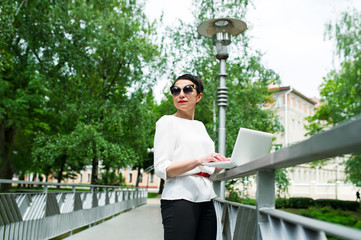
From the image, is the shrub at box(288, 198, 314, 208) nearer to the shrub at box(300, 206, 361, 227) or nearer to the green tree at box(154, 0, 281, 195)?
the shrub at box(300, 206, 361, 227)

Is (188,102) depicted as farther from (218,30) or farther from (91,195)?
(91,195)

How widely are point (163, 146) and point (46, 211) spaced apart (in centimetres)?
556

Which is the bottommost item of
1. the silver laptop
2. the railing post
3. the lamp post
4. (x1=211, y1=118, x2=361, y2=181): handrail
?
the railing post

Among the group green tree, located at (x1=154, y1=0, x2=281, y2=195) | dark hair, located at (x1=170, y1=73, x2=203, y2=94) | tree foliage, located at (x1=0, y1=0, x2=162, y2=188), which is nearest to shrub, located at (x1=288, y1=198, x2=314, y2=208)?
tree foliage, located at (x1=0, y1=0, x2=162, y2=188)

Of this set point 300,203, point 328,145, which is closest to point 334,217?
point 300,203

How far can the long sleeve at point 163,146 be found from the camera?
236cm

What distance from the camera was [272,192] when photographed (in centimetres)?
183

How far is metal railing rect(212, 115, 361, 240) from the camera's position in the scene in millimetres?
Result: 843

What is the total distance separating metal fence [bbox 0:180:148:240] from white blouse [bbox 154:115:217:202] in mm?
3383

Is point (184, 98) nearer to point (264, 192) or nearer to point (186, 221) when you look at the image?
point (186, 221)

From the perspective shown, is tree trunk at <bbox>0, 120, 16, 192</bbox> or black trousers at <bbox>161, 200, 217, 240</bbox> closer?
black trousers at <bbox>161, 200, 217, 240</bbox>

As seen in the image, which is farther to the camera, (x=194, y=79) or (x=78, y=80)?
(x=78, y=80)

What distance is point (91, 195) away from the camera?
35.8 feet

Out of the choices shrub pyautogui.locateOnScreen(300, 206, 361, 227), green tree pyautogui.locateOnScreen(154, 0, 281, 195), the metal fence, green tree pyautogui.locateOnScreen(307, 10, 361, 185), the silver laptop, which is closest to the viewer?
the silver laptop
